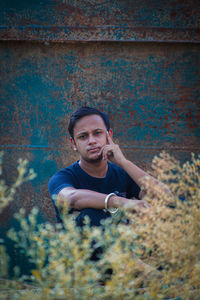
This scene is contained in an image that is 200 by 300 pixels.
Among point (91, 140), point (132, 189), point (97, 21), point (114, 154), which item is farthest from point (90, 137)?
point (97, 21)

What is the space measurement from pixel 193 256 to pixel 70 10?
2854 mm

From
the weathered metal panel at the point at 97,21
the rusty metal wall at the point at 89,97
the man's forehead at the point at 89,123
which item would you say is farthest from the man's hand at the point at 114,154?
the weathered metal panel at the point at 97,21

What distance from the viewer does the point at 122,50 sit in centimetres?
349

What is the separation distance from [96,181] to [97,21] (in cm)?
169

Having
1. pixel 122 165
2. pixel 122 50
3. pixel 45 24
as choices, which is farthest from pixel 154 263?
pixel 45 24

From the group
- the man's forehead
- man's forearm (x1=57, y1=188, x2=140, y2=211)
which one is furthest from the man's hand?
man's forearm (x1=57, y1=188, x2=140, y2=211)

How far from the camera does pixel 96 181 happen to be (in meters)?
2.99

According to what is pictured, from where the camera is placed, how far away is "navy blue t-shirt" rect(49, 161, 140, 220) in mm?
2832

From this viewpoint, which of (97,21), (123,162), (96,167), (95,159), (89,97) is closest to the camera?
(123,162)

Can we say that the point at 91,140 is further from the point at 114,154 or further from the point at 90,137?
the point at 114,154

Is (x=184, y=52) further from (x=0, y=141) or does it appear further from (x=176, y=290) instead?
(x=176, y=290)

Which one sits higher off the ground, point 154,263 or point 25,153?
point 25,153

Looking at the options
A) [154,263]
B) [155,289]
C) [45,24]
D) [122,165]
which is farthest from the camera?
[45,24]

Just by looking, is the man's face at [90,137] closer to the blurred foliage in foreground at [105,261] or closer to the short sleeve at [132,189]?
the short sleeve at [132,189]
